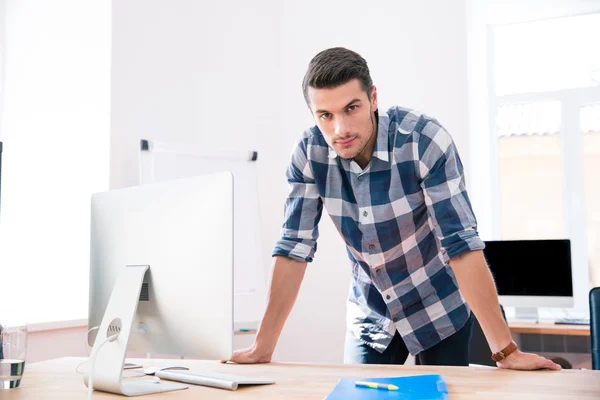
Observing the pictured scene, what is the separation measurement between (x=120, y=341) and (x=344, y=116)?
760 mm

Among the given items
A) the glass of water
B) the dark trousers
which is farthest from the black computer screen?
the glass of water

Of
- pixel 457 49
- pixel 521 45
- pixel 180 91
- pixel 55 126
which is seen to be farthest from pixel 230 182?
pixel 521 45

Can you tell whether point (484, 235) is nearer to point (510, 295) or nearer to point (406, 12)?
point (510, 295)

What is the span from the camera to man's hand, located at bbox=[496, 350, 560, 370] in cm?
135

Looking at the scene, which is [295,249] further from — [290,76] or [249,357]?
[290,76]

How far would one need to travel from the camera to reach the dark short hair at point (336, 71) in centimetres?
153

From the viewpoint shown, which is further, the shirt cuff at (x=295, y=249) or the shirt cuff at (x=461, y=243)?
the shirt cuff at (x=295, y=249)

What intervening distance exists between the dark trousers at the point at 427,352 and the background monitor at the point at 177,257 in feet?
2.19

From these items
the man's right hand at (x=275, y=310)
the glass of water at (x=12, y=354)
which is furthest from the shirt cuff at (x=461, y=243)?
the glass of water at (x=12, y=354)

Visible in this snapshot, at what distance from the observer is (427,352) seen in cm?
172

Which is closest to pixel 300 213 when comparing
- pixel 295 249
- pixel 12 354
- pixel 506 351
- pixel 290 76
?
pixel 295 249

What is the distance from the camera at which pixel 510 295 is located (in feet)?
11.3

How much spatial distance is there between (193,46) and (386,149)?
211cm

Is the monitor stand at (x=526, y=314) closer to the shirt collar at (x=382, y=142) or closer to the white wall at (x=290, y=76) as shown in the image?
the white wall at (x=290, y=76)
